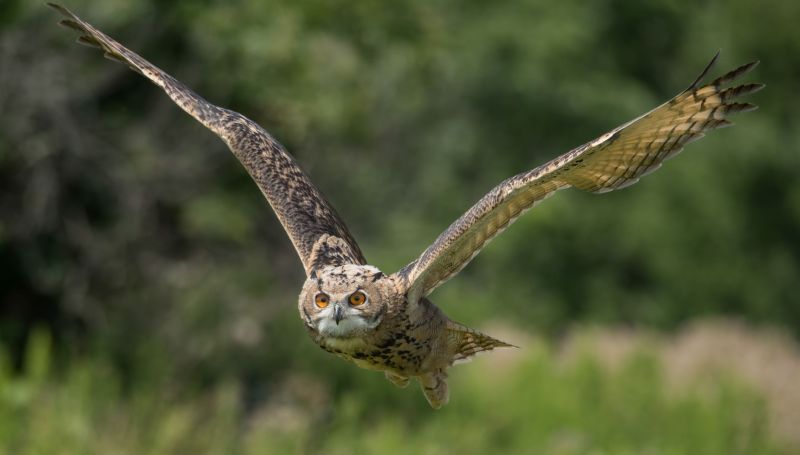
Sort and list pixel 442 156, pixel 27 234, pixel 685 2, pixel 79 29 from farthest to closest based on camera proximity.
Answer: pixel 685 2, pixel 442 156, pixel 27 234, pixel 79 29

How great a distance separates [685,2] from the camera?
77.6 feet

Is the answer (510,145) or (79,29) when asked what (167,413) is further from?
(510,145)

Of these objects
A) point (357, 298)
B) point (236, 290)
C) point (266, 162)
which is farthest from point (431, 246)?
point (236, 290)

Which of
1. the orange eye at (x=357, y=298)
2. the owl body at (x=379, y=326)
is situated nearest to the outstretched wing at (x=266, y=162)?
the owl body at (x=379, y=326)

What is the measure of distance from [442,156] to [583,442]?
11446 millimetres

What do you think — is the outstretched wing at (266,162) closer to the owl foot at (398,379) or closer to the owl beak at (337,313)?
the owl foot at (398,379)

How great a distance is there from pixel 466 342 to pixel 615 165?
100 cm

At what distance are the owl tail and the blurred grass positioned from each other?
3496mm

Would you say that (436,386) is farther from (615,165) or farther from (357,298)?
(615,165)

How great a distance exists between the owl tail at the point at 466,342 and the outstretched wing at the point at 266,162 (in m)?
0.49

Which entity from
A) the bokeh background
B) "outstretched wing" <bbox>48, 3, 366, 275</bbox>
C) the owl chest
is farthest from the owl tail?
the bokeh background

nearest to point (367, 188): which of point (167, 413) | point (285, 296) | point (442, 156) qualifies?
point (285, 296)

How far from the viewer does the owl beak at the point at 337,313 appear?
15.0 ft

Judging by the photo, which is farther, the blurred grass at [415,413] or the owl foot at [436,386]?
the blurred grass at [415,413]
